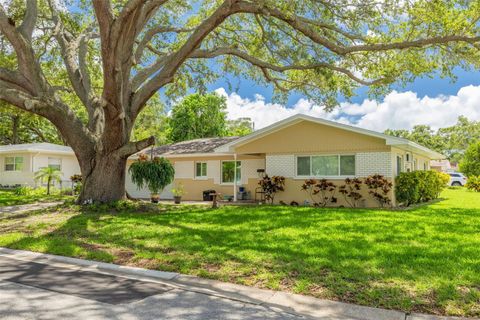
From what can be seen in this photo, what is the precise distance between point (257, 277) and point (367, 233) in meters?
4.04

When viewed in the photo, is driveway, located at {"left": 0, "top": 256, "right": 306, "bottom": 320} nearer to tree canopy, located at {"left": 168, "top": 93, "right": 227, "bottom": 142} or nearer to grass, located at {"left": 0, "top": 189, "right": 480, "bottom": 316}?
grass, located at {"left": 0, "top": 189, "right": 480, "bottom": 316}

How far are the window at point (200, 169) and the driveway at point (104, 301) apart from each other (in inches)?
623

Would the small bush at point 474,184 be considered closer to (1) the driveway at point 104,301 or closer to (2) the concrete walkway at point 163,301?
(2) the concrete walkway at point 163,301

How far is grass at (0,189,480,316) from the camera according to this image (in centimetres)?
499

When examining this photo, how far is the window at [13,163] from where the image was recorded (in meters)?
28.2

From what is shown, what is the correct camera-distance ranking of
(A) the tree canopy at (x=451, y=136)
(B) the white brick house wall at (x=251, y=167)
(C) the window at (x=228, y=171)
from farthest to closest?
1. (A) the tree canopy at (x=451, y=136)
2. (C) the window at (x=228, y=171)
3. (B) the white brick house wall at (x=251, y=167)

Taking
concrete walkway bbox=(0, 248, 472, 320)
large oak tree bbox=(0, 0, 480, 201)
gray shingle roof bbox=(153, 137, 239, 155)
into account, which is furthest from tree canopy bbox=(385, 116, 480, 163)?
concrete walkway bbox=(0, 248, 472, 320)

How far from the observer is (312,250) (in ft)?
23.0

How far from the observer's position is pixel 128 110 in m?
13.5

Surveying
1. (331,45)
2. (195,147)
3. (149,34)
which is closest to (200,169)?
(195,147)

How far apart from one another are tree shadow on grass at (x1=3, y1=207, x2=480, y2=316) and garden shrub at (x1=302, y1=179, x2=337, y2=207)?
4.45 meters

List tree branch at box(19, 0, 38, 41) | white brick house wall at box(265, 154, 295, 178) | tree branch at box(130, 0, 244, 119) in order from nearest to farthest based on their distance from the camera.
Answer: tree branch at box(130, 0, 244, 119) < tree branch at box(19, 0, 38, 41) < white brick house wall at box(265, 154, 295, 178)

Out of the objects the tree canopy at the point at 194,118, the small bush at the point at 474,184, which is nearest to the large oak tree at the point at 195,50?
the small bush at the point at 474,184

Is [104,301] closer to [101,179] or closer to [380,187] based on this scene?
[101,179]
